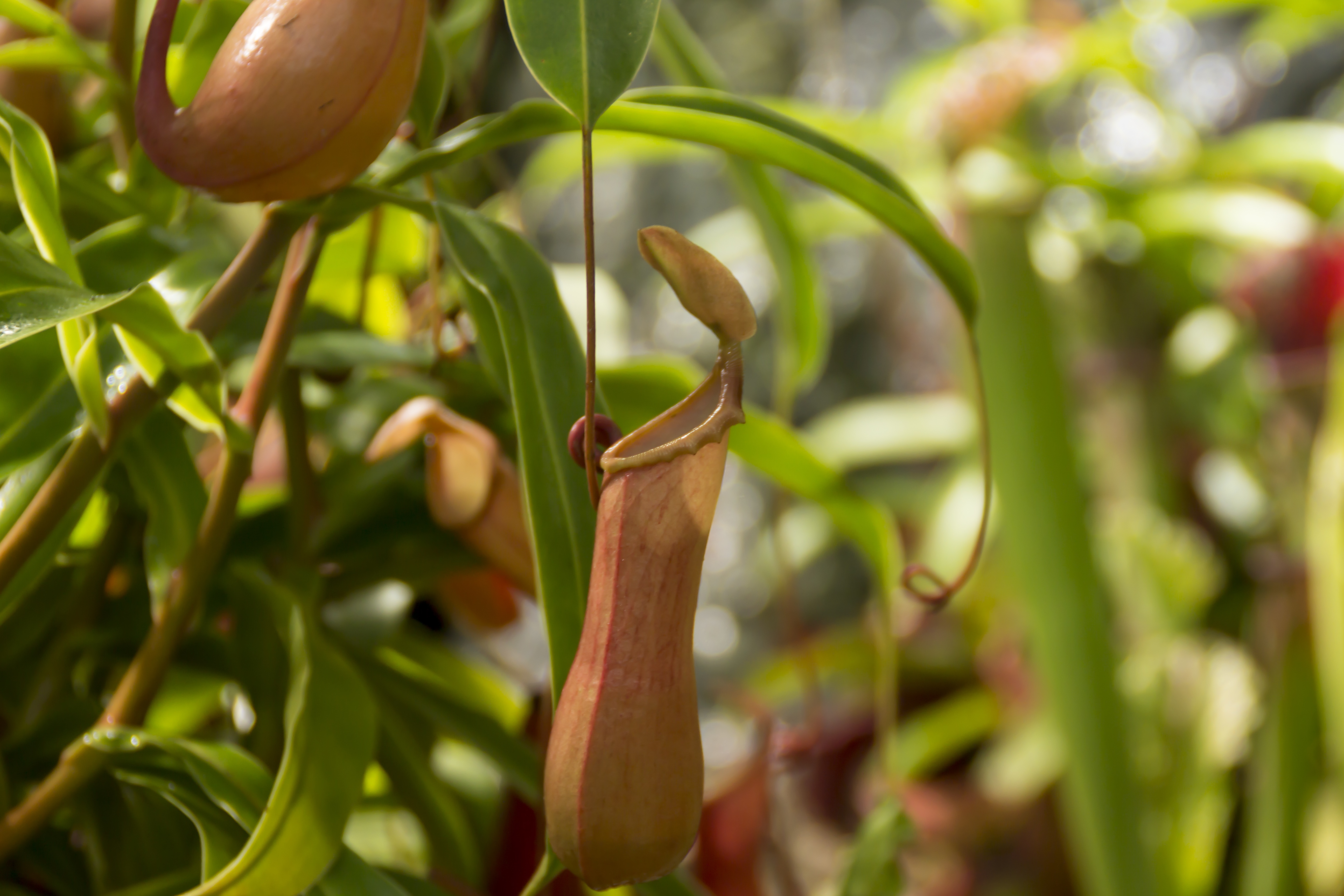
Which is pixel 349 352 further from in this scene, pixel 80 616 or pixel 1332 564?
pixel 1332 564

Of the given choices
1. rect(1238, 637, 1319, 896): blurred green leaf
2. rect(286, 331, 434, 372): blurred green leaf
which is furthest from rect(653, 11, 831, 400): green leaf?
rect(1238, 637, 1319, 896): blurred green leaf

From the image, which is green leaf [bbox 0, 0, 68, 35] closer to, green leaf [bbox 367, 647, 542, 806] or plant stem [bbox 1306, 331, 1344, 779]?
green leaf [bbox 367, 647, 542, 806]

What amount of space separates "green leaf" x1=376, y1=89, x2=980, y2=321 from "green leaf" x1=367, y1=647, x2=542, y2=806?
0.20 m

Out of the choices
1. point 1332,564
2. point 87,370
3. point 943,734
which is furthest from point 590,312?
point 943,734

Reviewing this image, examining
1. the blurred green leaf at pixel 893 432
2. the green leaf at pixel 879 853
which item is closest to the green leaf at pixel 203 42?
the green leaf at pixel 879 853

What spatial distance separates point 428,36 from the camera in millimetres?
266

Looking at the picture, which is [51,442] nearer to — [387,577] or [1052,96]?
[387,577]

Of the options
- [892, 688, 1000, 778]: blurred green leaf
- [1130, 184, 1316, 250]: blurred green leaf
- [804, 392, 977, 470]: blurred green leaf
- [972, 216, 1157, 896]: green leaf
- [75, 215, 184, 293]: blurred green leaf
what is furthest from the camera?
[804, 392, 977, 470]: blurred green leaf

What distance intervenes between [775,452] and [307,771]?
7.7 inches

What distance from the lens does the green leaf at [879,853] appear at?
34cm

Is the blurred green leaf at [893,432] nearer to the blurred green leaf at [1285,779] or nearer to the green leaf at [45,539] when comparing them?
the blurred green leaf at [1285,779]

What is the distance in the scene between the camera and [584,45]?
0.18m

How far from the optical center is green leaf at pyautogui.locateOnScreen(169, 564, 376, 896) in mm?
219

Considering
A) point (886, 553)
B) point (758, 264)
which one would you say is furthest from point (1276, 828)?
point (758, 264)
